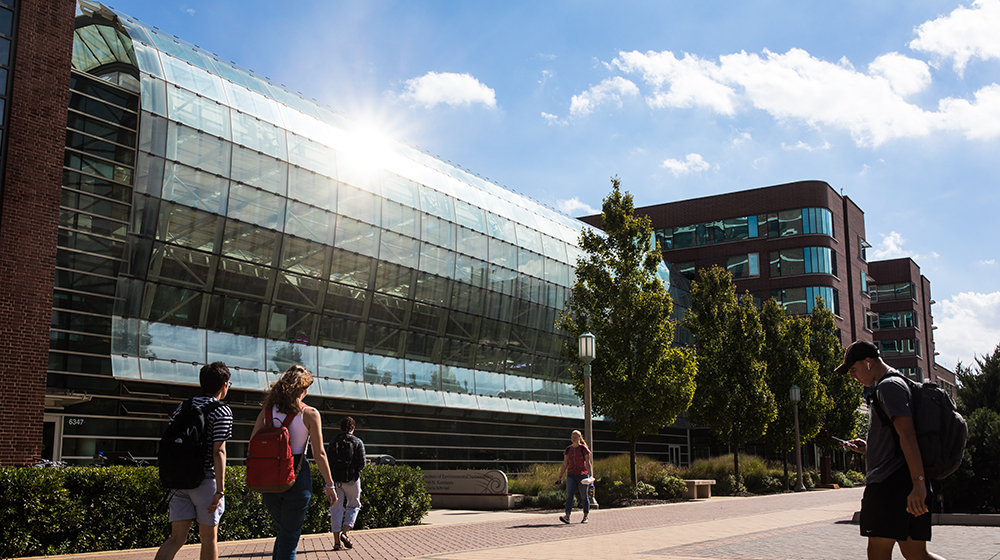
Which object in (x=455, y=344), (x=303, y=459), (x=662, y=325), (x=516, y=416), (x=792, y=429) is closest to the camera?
(x=303, y=459)

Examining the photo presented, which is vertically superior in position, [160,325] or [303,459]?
[160,325]

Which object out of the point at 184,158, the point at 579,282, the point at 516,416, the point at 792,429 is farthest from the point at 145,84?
the point at 792,429

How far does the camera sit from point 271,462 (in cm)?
568

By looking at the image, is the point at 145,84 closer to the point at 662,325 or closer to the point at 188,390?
the point at 188,390

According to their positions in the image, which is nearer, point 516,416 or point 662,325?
point 662,325

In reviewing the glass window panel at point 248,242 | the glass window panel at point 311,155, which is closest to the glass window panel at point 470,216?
the glass window panel at point 311,155

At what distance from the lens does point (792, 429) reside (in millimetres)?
36000

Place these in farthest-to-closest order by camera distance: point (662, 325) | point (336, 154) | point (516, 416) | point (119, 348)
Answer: point (516, 416)
point (336, 154)
point (662, 325)
point (119, 348)

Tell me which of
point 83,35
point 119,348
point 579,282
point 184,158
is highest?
point 83,35

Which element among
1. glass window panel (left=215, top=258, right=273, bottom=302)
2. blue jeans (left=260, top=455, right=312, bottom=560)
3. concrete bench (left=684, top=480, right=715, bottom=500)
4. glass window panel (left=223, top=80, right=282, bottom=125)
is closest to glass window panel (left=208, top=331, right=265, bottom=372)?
glass window panel (left=215, top=258, right=273, bottom=302)

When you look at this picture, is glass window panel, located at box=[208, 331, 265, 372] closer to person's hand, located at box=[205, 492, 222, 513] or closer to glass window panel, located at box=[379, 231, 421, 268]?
glass window panel, located at box=[379, 231, 421, 268]

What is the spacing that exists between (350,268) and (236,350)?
4.68 m

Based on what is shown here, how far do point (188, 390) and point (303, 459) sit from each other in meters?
16.9

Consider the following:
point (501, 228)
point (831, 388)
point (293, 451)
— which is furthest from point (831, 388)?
point (293, 451)
